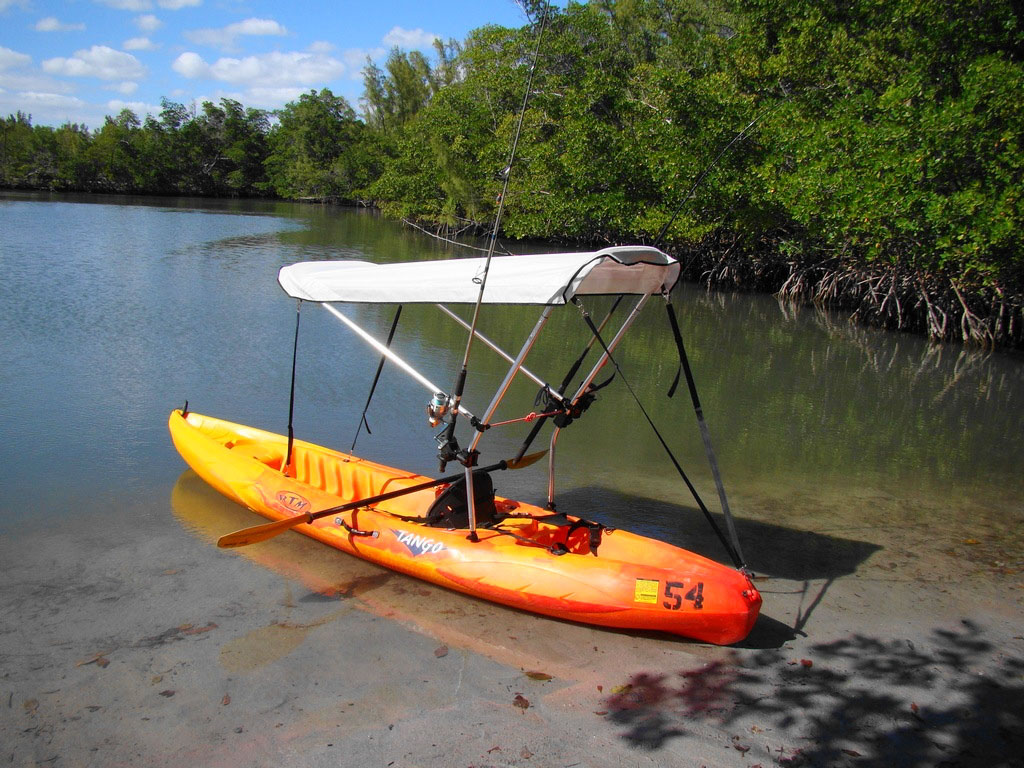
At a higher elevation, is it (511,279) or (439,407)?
(511,279)

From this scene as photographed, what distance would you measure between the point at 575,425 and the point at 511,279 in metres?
4.84

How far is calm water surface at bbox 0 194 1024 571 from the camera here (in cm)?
727

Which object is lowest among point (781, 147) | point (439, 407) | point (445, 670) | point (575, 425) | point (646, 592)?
point (445, 670)

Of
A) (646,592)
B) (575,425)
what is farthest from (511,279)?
(575,425)

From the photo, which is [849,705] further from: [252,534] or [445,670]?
[252,534]

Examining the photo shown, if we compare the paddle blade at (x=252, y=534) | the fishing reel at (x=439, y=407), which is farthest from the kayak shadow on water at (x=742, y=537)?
the paddle blade at (x=252, y=534)

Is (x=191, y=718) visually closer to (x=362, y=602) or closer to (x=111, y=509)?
(x=362, y=602)

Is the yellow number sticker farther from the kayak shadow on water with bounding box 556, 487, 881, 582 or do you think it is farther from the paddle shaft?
the kayak shadow on water with bounding box 556, 487, 881, 582

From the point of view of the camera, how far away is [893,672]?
15.1 feet

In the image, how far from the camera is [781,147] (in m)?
18.5

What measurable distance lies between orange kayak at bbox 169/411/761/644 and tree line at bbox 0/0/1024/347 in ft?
9.01

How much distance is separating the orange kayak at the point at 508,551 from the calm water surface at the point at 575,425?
4.00ft

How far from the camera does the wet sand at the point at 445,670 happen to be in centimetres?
386

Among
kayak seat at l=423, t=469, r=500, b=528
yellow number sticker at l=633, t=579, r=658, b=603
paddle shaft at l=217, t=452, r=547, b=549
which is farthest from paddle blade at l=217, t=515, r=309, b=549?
yellow number sticker at l=633, t=579, r=658, b=603
